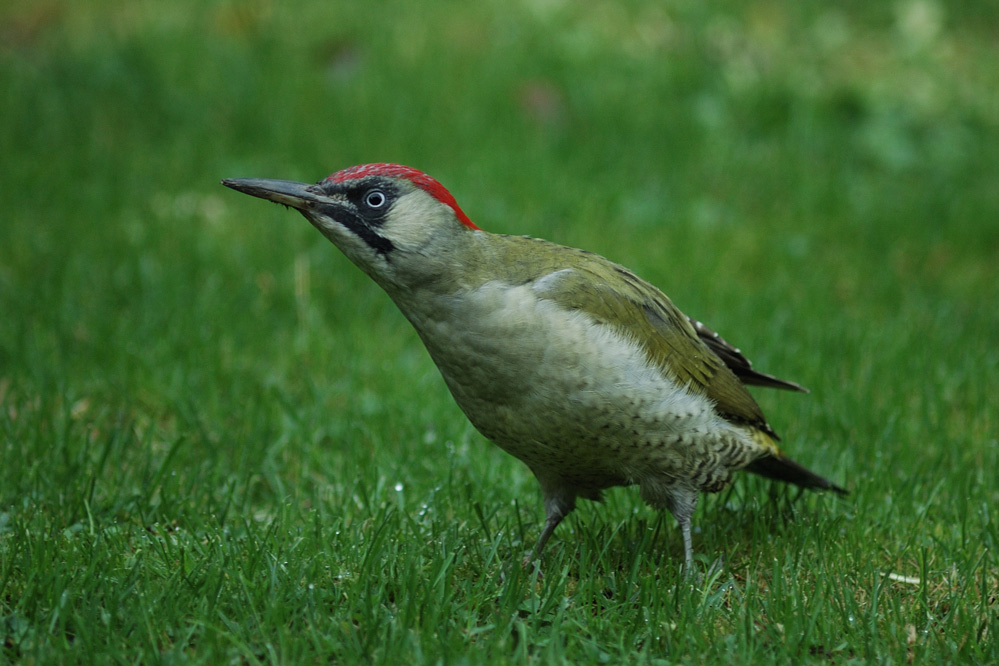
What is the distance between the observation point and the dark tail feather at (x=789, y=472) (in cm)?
396

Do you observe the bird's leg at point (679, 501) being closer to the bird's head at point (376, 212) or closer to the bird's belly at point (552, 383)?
the bird's belly at point (552, 383)

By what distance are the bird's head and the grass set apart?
34.7 inches

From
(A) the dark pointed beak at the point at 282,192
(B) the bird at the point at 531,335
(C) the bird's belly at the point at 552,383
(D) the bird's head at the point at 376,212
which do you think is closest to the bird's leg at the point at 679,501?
(B) the bird at the point at 531,335

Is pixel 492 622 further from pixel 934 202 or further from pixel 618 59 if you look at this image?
pixel 618 59

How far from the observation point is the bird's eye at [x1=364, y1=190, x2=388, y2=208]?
321 centimetres

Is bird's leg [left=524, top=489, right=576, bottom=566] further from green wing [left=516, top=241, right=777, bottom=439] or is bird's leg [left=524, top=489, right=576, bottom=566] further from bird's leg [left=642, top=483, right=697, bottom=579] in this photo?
green wing [left=516, top=241, right=777, bottom=439]

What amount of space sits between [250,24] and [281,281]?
12.4 feet

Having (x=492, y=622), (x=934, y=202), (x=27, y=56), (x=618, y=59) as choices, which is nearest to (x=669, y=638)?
(x=492, y=622)

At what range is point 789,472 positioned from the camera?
4020mm

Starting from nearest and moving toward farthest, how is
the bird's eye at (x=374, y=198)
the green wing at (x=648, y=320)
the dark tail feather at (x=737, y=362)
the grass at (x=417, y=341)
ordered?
the grass at (x=417, y=341), the bird's eye at (x=374, y=198), the green wing at (x=648, y=320), the dark tail feather at (x=737, y=362)

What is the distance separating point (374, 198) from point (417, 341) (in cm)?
241

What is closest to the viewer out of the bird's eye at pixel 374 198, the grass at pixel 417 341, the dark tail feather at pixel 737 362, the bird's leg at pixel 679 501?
the grass at pixel 417 341

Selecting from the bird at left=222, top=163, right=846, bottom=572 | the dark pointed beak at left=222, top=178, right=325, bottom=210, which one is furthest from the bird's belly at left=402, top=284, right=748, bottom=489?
the dark pointed beak at left=222, top=178, right=325, bottom=210

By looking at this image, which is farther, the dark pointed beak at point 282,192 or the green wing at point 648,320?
the green wing at point 648,320
